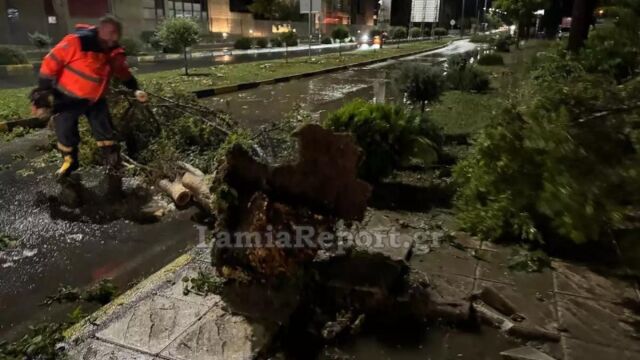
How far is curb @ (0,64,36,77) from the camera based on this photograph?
17.5m

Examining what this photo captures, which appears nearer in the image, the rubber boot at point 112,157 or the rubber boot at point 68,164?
the rubber boot at point 68,164

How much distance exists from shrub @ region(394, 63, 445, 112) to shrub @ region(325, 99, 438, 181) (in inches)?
118

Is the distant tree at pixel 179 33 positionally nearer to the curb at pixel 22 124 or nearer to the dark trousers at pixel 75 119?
the curb at pixel 22 124

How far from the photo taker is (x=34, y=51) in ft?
85.2

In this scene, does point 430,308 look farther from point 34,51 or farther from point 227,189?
point 34,51

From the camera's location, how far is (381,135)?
5.25 meters

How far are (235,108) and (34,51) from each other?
19936 mm

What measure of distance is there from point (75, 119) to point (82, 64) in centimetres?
75

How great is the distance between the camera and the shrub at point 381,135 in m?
5.20

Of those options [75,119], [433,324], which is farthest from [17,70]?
[433,324]

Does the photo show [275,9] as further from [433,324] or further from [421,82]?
[433,324]

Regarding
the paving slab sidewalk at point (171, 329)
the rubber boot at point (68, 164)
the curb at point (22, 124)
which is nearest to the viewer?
the paving slab sidewalk at point (171, 329)

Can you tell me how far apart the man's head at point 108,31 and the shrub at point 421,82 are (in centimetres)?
463

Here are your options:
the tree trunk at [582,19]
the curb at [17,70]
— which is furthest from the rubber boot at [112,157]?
the curb at [17,70]
